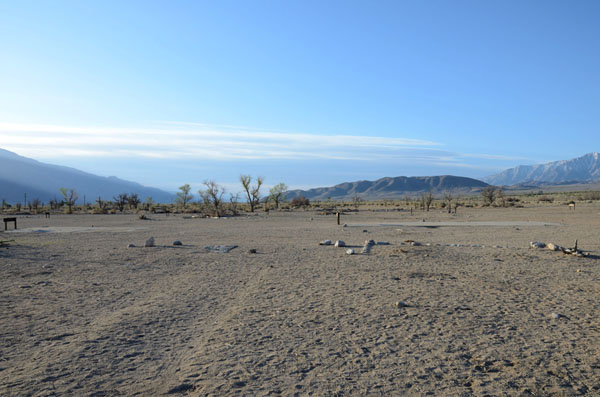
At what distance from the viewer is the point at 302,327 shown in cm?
629

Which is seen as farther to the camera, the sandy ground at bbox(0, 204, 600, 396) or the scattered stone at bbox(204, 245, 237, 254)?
the scattered stone at bbox(204, 245, 237, 254)

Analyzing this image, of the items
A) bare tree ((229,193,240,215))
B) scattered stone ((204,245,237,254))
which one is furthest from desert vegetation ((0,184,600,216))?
scattered stone ((204,245,237,254))

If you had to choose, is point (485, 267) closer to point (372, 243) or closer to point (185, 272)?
point (372, 243)

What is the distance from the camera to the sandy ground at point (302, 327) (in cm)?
454

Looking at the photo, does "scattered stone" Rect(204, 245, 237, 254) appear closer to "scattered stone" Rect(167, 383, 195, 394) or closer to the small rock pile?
"scattered stone" Rect(167, 383, 195, 394)

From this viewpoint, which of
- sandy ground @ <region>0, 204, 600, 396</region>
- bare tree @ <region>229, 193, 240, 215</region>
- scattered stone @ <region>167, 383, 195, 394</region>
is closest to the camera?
scattered stone @ <region>167, 383, 195, 394</region>

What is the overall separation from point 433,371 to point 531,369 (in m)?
1.11

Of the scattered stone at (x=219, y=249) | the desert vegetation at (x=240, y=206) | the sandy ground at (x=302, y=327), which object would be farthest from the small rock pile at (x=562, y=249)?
the desert vegetation at (x=240, y=206)

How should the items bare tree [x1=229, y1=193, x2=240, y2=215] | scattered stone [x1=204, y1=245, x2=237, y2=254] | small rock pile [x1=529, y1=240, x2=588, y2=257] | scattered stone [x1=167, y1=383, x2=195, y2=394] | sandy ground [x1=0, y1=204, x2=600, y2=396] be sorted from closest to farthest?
scattered stone [x1=167, y1=383, x2=195, y2=394]
sandy ground [x1=0, y1=204, x2=600, y2=396]
small rock pile [x1=529, y1=240, x2=588, y2=257]
scattered stone [x1=204, y1=245, x2=237, y2=254]
bare tree [x1=229, y1=193, x2=240, y2=215]

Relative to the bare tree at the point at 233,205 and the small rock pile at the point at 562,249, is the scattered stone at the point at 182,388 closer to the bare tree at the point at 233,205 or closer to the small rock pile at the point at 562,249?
the small rock pile at the point at 562,249

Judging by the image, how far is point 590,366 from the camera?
4883 mm

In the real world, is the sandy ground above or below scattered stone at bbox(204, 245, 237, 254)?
below

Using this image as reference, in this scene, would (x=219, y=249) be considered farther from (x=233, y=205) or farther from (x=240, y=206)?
(x=240, y=206)

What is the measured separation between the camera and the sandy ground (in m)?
4.54
